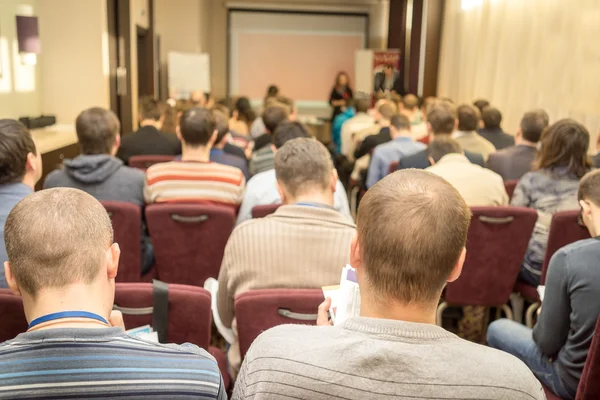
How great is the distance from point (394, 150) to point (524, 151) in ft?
3.93

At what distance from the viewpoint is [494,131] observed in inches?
223

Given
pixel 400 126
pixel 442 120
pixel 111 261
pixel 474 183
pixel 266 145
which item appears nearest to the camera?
pixel 111 261

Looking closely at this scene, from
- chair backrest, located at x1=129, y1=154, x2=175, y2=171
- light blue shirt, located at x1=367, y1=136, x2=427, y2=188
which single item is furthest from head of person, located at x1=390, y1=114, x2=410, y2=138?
chair backrest, located at x1=129, y1=154, x2=175, y2=171

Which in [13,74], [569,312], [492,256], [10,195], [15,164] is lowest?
[492,256]

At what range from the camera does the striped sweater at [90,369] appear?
107cm

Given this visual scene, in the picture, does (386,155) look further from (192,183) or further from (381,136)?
(192,183)

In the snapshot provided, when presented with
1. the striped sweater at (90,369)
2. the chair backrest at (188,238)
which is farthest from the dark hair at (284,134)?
the striped sweater at (90,369)

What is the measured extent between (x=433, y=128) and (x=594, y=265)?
294 centimetres

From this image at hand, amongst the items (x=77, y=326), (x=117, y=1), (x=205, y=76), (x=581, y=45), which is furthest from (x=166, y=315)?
(x=205, y=76)

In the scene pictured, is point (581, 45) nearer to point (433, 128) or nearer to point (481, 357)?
point (433, 128)

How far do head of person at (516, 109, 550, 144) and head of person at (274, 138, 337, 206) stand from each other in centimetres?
221

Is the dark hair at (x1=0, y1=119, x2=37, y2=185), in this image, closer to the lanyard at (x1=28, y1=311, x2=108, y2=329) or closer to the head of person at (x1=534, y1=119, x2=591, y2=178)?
the lanyard at (x1=28, y1=311, x2=108, y2=329)

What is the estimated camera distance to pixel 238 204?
11.1 feet


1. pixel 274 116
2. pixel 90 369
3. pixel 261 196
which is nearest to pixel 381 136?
pixel 274 116
